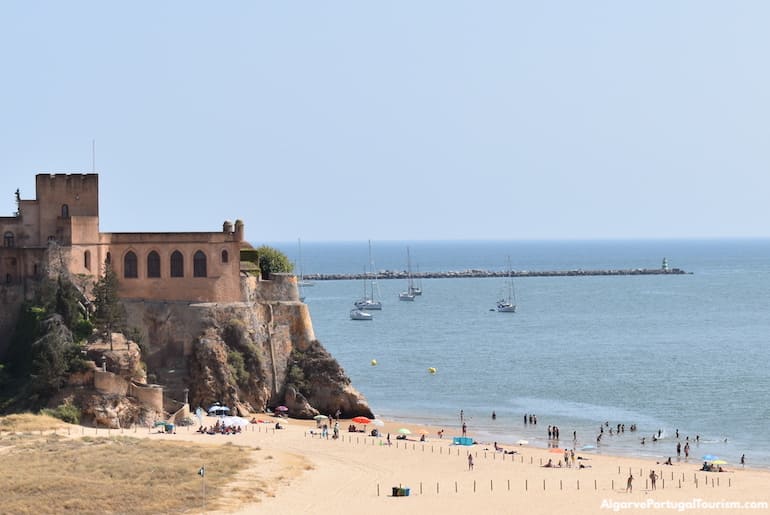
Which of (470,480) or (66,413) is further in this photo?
(66,413)

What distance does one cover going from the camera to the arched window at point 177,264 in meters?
75.8

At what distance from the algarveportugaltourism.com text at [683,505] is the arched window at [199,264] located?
29191 mm

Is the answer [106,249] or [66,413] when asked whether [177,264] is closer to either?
[106,249]

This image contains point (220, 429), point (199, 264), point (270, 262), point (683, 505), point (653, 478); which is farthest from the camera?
point (270, 262)

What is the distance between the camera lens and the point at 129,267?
246 feet

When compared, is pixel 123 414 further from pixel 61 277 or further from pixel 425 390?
pixel 425 390

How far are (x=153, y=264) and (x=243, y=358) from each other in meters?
6.77

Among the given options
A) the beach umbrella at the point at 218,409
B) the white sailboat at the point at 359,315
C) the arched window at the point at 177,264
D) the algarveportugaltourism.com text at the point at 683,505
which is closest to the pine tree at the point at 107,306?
the arched window at the point at 177,264

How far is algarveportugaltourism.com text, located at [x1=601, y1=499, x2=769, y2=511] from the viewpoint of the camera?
53188mm

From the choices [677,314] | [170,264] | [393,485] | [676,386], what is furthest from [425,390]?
[677,314]

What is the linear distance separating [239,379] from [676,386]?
1206 inches

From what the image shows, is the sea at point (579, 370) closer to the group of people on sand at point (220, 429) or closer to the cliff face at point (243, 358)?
the cliff face at point (243, 358)

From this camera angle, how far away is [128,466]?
55.8 meters

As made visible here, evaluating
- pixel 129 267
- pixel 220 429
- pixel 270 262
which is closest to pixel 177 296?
pixel 129 267
